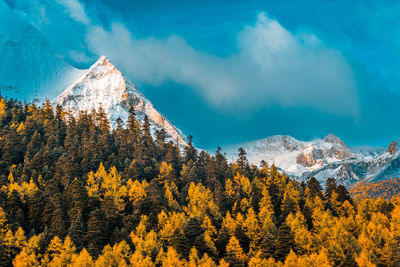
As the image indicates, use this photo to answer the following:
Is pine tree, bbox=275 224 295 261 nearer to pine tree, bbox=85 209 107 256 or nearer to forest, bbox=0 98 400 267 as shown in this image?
forest, bbox=0 98 400 267

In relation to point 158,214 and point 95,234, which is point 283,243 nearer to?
point 158,214

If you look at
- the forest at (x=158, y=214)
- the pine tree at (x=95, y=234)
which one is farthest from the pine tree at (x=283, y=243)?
the pine tree at (x=95, y=234)

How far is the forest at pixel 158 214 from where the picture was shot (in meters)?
86.8

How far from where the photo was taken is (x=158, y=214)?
106m

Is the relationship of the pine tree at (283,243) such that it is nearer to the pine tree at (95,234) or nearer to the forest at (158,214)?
the forest at (158,214)

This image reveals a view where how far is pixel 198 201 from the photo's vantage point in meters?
118

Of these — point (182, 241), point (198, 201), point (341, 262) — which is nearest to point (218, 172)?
point (198, 201)

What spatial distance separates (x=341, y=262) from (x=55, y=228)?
68.9 meters

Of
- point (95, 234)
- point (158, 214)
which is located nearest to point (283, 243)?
point (158, 214)

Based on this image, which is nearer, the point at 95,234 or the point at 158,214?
the point at 95,234

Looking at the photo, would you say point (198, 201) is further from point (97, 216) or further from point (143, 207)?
point (97, 216)

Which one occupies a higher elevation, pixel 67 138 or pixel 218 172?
pixel 67 138

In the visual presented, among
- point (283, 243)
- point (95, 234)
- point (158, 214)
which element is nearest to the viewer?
point (283, 243)

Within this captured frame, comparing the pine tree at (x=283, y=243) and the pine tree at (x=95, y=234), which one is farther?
the pine tree at (x=283, y=243)
